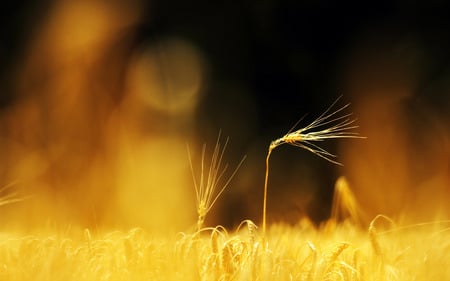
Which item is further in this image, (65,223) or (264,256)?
(65,223)

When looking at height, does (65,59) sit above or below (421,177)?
above

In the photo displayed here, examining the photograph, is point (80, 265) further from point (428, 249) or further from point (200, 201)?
point (428, 249)

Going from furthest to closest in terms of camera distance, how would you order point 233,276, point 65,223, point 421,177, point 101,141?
point 421,177, point 101,141, point 65,223, point 233,276

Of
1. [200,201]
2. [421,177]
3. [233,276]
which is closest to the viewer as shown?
[233,276]

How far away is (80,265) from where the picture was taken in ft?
3.04

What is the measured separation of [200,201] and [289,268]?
22 cm

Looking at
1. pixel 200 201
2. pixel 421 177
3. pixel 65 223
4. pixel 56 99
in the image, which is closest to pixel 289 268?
pixel 200 201

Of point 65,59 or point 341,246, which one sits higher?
point 65,59

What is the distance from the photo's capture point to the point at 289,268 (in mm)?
944

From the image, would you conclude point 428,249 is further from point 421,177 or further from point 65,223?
point 421,177

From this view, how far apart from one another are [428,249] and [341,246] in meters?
0.15

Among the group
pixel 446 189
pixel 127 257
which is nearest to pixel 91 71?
pixel 446 189

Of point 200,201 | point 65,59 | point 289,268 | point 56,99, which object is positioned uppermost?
point 65,59

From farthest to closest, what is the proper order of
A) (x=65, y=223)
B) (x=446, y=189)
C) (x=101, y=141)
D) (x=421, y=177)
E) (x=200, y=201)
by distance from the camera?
(x=421, y=177), (x=101, y=141), (x=446, y=189), (x=65, y=223), (x=200, y=201)
